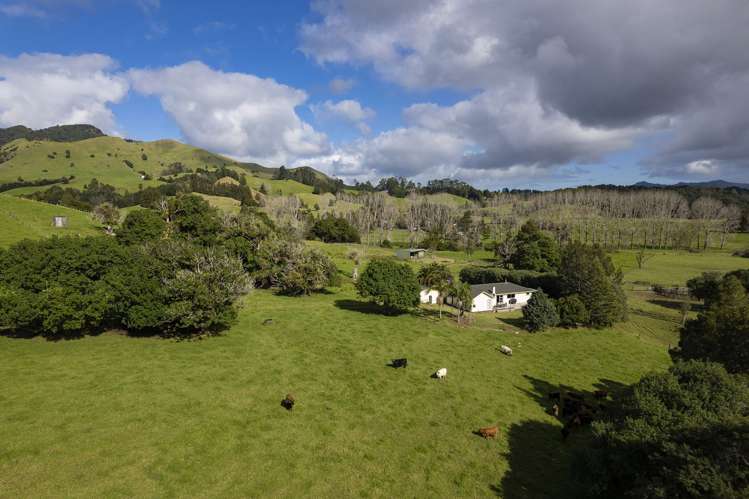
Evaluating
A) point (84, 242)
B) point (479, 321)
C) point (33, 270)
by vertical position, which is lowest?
point (479, 321)

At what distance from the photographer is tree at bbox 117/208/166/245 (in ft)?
196

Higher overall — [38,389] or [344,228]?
[344,228]

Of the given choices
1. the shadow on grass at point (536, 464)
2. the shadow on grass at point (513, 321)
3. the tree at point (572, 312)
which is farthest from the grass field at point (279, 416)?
the shadow on grass at point (513, 321)

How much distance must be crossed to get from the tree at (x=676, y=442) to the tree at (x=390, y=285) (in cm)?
3196

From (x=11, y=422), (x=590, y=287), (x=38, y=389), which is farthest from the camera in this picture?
(x=590, y=287)

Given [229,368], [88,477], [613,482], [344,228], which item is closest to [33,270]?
[229,368]

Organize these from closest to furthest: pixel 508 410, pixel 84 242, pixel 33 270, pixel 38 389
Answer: pixel 38 389
pixel 508 410
pixel 33 270
pixel 84 242

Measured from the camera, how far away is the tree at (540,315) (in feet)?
156

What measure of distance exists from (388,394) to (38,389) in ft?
79.7

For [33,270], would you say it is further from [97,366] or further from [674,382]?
[674,382]

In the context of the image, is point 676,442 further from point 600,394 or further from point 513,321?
point 513,321

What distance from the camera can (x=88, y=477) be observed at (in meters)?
16.3

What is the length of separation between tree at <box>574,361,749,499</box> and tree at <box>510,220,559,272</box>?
6748cm

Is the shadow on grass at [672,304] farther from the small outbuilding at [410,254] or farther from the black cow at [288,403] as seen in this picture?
the black cow at [288,403]
